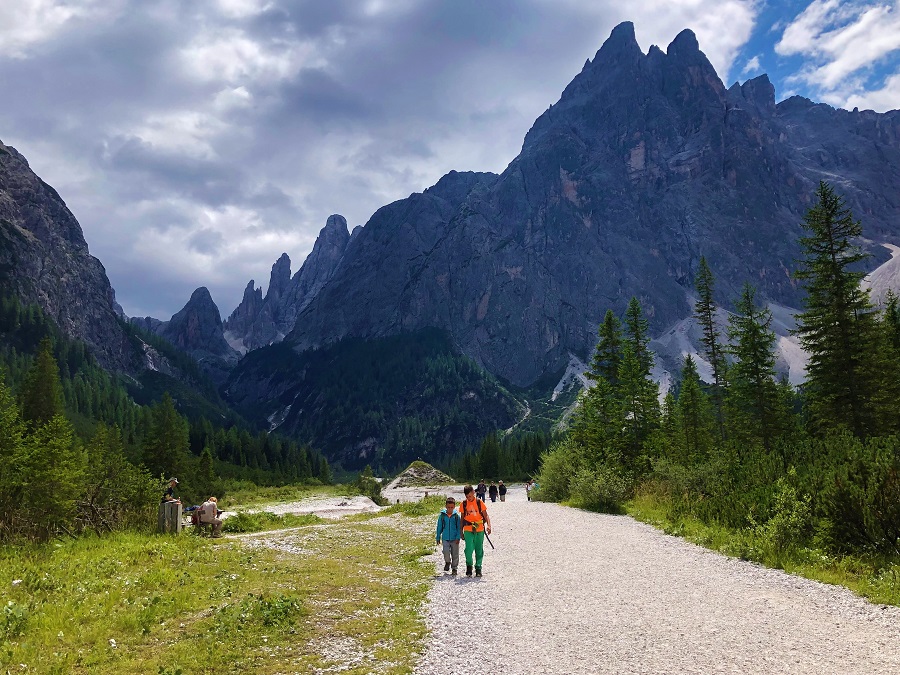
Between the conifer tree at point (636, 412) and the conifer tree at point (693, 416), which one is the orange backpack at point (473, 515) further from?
the conifer tree at point (693, 416)

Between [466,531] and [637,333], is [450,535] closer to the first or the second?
[466,531]

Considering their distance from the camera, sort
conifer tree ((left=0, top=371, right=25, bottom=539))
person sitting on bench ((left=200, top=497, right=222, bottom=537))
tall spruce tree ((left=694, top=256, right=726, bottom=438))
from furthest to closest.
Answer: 1. tall spruce tree ((left=694, top=256, right=726, bottom=438))
2. person sitting on bench ((left=200, top=497, right=222, bottom=537))
3. conifer tree ((left=0, top=371, right=25, bottom=539))

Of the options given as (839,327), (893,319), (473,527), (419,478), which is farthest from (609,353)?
(419,478)

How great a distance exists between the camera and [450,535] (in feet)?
49.1

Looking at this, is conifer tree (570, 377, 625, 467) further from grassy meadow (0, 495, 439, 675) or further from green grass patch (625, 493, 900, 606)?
grassy meadow (0, 495, 439, 675)

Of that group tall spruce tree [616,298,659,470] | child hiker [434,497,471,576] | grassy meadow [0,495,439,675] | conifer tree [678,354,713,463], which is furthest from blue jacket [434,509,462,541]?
conifer tree [678,354,713,463]

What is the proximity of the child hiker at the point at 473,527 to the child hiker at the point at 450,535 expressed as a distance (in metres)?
0.24

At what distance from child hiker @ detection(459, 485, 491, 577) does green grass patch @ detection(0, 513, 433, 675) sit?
4.64 ft

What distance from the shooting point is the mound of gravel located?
350 feet

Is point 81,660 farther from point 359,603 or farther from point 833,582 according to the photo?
point 833,582

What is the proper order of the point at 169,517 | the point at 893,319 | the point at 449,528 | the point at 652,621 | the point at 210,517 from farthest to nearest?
1. the point at 893,319
2. the point at 210,517
3. the point at 169,517
4. the point at 449,528
5. the point at 652,621

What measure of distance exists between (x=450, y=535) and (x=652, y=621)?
21.9 ft

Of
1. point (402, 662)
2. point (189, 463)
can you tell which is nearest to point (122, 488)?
point (402, 662)

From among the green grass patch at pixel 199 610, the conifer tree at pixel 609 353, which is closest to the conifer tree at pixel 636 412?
the conifer tree at pixel 609 353
